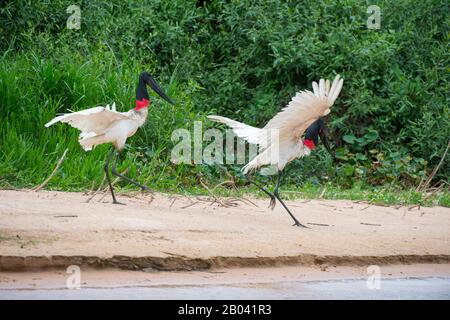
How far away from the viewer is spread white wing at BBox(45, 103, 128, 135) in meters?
6.77

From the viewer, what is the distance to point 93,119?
22.9 ft

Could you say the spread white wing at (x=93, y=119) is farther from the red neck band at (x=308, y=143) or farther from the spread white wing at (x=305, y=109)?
the red neck band at (x=308, y=143)

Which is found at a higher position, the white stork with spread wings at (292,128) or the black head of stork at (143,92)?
the black head of stork at (143,92)

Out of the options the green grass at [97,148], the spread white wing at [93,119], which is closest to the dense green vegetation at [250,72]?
the green grass at [97,148]

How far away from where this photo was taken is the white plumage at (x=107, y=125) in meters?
6.96

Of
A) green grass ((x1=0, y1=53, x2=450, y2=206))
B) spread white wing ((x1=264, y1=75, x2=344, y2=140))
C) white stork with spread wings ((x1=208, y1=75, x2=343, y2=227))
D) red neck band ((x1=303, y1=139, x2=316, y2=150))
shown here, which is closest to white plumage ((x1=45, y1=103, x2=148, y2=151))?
green grass ((x1=0, y1=53, x2=450, y2=206))

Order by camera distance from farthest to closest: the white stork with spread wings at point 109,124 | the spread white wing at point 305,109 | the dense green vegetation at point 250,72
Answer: the dense green vegetation at point 250,72, the white stork with spread wings at point 109,124, the spread white wing at point 305,109

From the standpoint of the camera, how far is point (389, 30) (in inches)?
433

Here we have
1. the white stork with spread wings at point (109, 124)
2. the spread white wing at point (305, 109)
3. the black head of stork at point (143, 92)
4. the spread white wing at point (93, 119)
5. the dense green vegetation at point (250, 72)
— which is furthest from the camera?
the dense green vegetation at point (250, 72)

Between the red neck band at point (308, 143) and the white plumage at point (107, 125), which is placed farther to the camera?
the red neck band at point (308, 143)

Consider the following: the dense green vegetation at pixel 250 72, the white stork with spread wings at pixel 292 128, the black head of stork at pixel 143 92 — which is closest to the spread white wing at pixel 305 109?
the white stork with spread wings at pixel 292 128

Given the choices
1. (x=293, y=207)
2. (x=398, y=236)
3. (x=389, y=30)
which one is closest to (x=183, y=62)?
(x=389, y=30)

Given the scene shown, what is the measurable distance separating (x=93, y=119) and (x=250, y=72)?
14.1 ft
